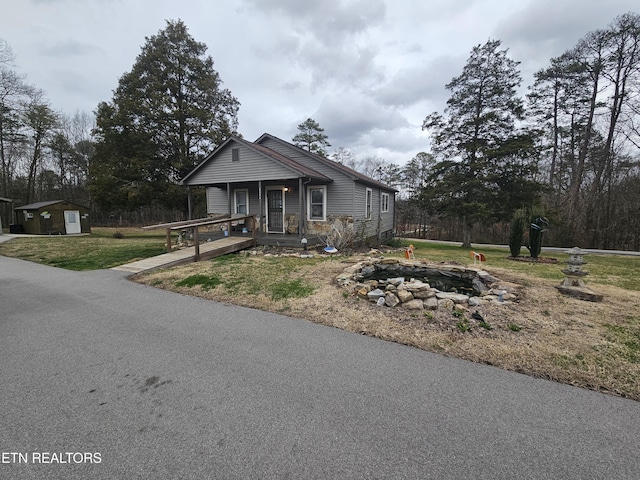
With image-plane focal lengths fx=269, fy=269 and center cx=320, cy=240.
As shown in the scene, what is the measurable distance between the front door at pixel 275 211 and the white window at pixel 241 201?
4.13ft

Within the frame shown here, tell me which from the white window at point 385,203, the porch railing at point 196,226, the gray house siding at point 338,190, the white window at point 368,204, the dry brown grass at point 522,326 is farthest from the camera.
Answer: the white window at point 385,203

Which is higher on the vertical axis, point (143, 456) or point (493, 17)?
point (493, 17)

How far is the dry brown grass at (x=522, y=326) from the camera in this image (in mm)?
2633

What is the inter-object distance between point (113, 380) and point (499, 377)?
3.58m

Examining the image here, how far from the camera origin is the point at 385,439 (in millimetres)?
1792

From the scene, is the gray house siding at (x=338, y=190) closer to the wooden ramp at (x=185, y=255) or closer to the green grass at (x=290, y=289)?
the wooden ramp at (x=185, y=255)

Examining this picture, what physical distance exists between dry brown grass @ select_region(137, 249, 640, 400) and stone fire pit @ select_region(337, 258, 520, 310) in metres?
0.23

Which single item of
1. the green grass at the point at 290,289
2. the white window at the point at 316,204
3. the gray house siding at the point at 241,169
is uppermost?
the gray house siding at the point at 241,169

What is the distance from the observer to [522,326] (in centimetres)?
352

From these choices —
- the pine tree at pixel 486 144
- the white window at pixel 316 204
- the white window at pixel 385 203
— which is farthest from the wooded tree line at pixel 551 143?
the white window at pixel 316 204

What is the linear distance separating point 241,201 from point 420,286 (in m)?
10.8

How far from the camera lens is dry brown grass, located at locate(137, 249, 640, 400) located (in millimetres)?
2633

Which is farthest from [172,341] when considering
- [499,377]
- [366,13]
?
[366,13]

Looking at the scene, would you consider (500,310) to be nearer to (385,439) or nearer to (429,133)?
(385,439)
